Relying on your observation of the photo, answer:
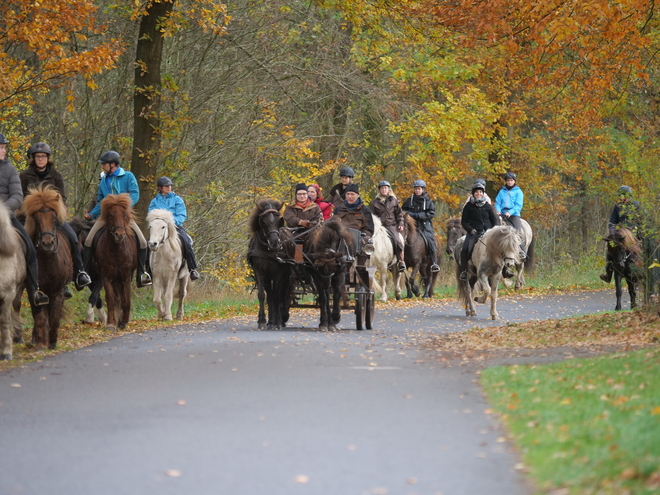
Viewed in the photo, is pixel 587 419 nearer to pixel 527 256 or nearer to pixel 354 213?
A: pixel 354 213

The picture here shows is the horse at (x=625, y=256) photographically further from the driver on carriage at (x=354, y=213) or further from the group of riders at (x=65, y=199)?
the group of riders at (x=65, y=199)

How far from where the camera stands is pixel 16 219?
1374cm

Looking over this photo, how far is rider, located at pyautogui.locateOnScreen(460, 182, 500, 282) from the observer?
21.8 meters

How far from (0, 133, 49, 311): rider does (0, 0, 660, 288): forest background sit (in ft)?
17.4

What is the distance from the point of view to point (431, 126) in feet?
110

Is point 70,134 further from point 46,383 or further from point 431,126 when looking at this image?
point 46,383

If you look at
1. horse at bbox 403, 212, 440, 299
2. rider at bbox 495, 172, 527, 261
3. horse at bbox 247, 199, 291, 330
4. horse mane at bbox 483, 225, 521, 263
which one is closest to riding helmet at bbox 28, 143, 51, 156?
horse at bbox 247, 199, 291, 330

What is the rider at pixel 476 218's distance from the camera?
Answer: 21.8 meters

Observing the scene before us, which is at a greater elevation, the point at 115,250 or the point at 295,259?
the point at 115,250

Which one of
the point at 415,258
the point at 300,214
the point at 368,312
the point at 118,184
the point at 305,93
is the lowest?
the point at 368,312

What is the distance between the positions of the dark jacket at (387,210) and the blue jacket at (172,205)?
698 centimetres

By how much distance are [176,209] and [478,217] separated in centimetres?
617

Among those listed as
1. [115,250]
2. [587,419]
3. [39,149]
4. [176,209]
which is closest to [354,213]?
[176,209]

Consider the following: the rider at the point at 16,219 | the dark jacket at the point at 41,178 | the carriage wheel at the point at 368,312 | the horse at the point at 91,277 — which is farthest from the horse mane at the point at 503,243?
the rider at the point at 16,219
